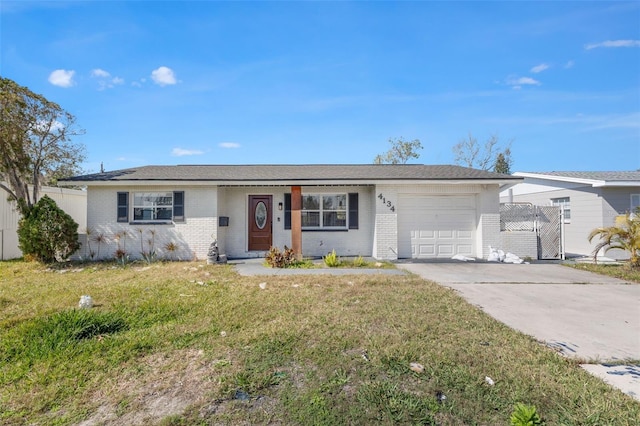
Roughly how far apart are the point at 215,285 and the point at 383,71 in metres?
10.5

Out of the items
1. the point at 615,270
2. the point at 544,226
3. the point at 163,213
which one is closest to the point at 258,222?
the point at 163,213

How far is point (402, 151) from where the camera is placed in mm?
32094

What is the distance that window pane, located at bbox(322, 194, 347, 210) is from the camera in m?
11.3

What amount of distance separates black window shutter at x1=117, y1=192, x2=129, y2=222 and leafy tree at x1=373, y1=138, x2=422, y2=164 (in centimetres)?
2617

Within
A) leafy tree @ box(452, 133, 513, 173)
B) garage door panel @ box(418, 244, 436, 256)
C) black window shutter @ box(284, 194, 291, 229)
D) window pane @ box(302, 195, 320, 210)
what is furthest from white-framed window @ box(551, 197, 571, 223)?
leafy tree @ box(452, 133, 513, 173)

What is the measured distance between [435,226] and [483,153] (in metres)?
27.3

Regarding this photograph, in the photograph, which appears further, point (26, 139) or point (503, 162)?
point (503, 162)

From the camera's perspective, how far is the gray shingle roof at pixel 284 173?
33.9 feet

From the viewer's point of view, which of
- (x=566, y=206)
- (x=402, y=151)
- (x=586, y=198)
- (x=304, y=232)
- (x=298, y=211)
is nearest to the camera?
(x=298, y=211)

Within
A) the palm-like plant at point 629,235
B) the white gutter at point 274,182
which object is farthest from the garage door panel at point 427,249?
the palm-like plant at point 629,235

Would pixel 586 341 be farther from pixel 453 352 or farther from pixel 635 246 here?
pixel 635 246

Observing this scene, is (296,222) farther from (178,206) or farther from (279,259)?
(178,206)

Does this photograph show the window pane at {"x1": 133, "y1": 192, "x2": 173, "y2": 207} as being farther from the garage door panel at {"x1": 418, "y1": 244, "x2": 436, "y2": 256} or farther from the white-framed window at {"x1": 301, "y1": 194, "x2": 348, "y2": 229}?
the garage door panel at {"x1": 418, "y1": 244, "x2": 436, "y2": 256}

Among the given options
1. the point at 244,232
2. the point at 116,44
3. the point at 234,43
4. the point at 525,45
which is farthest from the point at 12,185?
the point at 525,45
